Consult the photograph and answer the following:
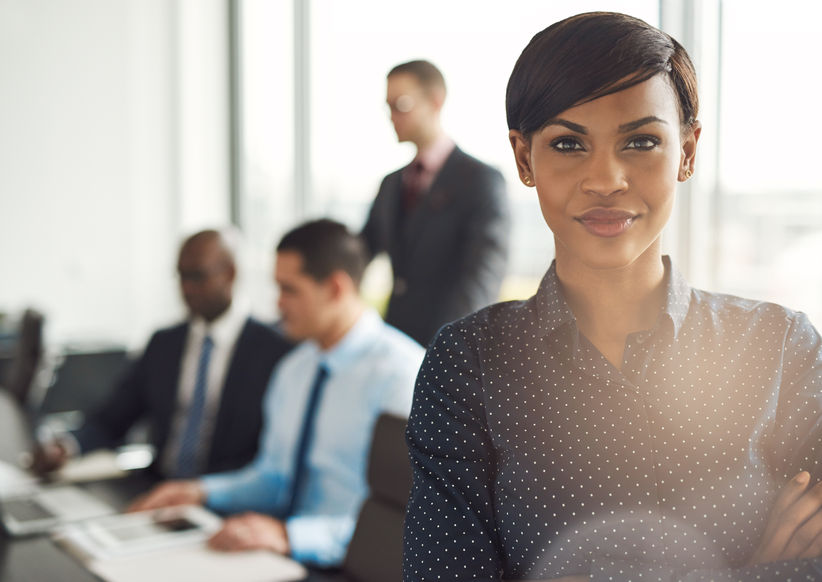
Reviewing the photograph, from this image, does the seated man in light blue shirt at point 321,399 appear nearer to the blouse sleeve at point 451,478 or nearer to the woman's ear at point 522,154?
the blouse sleeve at point 451,478

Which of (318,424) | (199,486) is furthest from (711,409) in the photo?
(199,486)

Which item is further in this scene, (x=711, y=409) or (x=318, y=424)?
(x=318, y=424)

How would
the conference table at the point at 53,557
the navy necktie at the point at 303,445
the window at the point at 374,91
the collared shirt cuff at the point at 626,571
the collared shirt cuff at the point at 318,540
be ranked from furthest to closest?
1. the window at the point at 374,91
2. the navy necktie at the point at 303,445
3. the collared shirt cuff at the point at 318,540
4. the conference table at the point at 53,557
5. the collared shirt cuff at the point at 626,571

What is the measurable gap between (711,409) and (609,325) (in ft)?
0.49

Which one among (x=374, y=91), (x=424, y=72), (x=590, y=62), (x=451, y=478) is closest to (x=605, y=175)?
(x=590, y=62)

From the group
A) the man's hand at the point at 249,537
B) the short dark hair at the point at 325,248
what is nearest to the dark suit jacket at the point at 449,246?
the short dark hair at the point at 325,248

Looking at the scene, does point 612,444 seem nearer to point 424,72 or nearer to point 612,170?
point 612,170

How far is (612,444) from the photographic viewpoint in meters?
→ 0.93

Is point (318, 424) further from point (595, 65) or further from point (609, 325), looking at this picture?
point (595, 65)

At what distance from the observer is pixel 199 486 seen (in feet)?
6.92

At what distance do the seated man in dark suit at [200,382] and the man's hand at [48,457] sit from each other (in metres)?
0.41

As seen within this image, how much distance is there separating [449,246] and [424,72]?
53cm

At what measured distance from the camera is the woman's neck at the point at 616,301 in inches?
39.1

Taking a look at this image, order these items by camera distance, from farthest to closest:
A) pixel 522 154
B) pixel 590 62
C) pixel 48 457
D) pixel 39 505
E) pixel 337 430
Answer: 1. pixel 48 457
2. pixel 337 430
3. pixel 39 505
4. pixel 522 154
5. pixel 590 62
